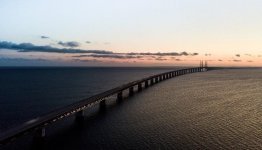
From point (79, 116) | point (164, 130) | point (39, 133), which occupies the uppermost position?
point (39, 133)

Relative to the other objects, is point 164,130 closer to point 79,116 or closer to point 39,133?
point 79,116

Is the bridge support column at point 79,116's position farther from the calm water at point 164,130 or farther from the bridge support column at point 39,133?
the bridge support column at point 39,133

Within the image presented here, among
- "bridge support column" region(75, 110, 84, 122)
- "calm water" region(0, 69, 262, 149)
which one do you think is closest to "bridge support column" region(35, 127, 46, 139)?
"calm water" region(0, 69, 262, 149)

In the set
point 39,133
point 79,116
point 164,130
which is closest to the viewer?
point 39,133

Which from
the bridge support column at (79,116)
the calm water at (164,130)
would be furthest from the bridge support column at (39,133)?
the bridge support column at (79,116)

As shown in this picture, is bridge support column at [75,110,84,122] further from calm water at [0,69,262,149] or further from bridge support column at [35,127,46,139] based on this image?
bridge support column at [35,127,46,139]

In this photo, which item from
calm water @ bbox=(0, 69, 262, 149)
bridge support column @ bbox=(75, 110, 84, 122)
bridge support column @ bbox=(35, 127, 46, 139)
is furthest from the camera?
bridge support column @ bbox=(75, 110, 84, 122)

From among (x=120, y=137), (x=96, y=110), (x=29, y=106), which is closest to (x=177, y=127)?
(x=120, y=137)

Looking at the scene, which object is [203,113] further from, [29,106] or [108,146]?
[29,106]

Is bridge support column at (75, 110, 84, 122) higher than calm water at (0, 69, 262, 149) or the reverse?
higher

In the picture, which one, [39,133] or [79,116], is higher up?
[39,133]

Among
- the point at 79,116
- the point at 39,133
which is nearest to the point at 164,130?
the point at 79,116
